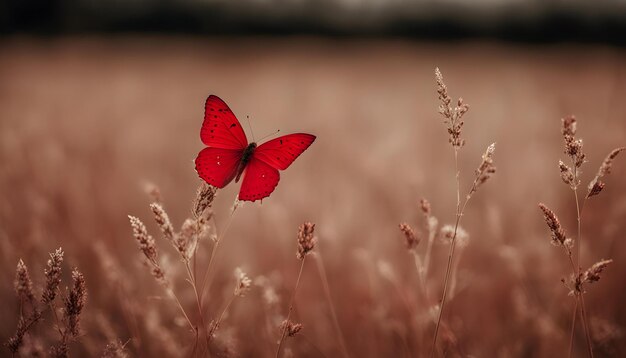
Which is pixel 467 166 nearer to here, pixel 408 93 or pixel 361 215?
pixel 361 215

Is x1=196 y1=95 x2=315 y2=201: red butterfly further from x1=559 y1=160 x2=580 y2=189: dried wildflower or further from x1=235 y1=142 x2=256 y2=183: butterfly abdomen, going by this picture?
x1=559 y1=160 x2=580 y2=189: dried wildflower

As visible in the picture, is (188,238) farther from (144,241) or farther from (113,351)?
(113,351)

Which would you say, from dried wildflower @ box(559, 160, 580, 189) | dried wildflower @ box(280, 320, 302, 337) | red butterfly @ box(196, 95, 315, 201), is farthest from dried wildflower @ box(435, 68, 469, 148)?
dried wildflower @ box(280, 320, 302, 337)

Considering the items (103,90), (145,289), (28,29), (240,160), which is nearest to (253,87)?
(103,90)

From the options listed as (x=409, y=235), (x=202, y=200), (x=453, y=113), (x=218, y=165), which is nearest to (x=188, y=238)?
(x=202, y=200)

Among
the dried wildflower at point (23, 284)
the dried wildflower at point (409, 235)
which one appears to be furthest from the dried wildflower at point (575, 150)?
the dried wildflower at point (23, 284)

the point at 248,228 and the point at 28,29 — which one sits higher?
the point at 28,29
